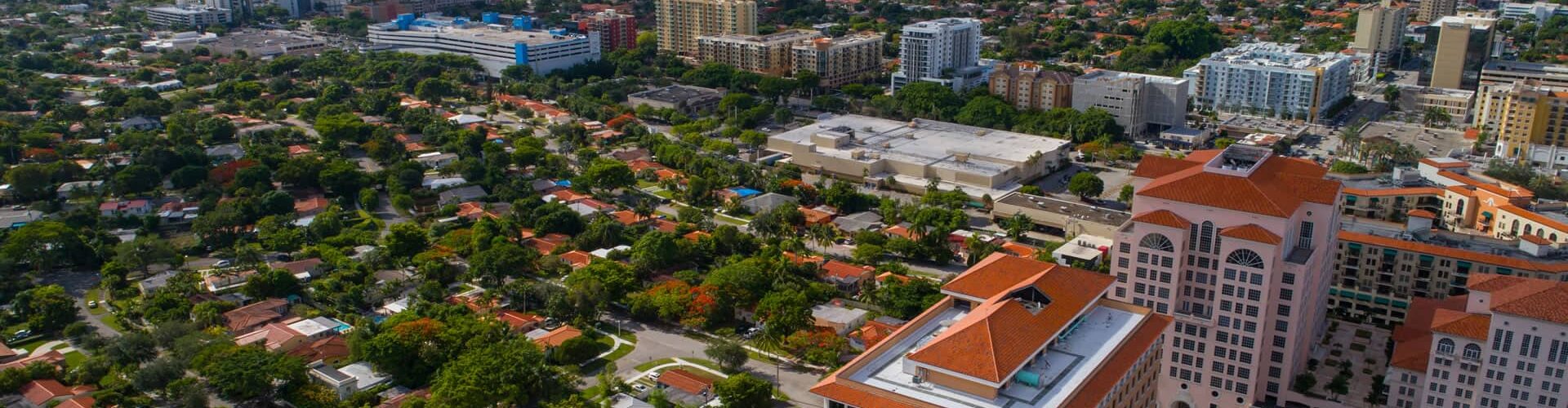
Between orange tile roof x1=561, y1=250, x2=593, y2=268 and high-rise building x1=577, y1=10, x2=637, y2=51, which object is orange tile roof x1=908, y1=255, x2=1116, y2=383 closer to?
orange tile roof x1=561, y1=250, x2=593, y2=268

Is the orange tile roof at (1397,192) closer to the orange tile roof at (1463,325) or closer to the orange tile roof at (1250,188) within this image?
the orange tile roof at (1250,188)

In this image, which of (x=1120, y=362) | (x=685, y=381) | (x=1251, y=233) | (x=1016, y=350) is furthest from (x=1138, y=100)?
(x=1016, y=350)

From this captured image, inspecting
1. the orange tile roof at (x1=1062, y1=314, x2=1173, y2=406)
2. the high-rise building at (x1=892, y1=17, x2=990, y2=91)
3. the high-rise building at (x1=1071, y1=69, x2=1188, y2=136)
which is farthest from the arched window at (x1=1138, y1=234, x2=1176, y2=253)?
the high-rise building at (x1=892, y1=17, x2=990, y2=91)

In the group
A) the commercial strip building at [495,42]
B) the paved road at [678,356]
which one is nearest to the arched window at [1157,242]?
the paved road at [678,356]

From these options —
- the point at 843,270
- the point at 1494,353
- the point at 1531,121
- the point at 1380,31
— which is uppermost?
the point at 1380,31

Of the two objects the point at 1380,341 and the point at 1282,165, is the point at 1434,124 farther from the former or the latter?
the point at 1282,165

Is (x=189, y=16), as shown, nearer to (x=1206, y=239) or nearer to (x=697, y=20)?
(x=697, y=20)
